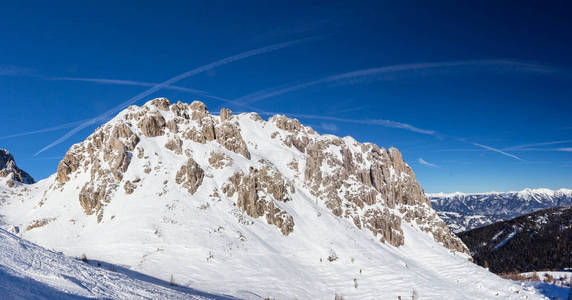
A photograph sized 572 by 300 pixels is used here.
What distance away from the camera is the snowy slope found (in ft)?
23.6

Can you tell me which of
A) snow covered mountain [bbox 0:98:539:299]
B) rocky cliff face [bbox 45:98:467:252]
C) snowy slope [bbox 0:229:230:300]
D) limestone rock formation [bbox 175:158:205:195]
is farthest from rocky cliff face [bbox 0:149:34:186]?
snowy slope [bbox 0:229:230:300]

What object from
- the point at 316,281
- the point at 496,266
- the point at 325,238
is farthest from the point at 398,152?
the point at 496,266

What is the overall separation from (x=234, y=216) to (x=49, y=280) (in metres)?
44.3

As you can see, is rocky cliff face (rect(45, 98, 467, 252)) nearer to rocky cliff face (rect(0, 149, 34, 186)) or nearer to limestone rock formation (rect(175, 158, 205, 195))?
limestone rock formation (rect(175, 158, 205, 195))

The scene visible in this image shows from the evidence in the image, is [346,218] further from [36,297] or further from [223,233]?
[36,297]

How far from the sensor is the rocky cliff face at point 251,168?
184 ft

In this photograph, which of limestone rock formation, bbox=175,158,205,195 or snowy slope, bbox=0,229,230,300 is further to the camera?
limestone rock formation, bbox=175,158,205,195

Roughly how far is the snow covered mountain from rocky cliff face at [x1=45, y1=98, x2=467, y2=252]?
0.34 meters

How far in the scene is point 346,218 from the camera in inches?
2729

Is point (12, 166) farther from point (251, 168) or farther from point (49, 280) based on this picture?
point (49, 280)

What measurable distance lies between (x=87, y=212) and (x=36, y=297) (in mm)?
53273

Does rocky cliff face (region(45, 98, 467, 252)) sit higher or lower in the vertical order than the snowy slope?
higher

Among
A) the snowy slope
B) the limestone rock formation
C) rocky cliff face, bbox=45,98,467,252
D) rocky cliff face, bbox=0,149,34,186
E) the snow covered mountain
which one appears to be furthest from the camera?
rocky cliff face, bbox=0,149,34,186

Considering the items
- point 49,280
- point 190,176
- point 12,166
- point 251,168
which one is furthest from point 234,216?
point 12,166
